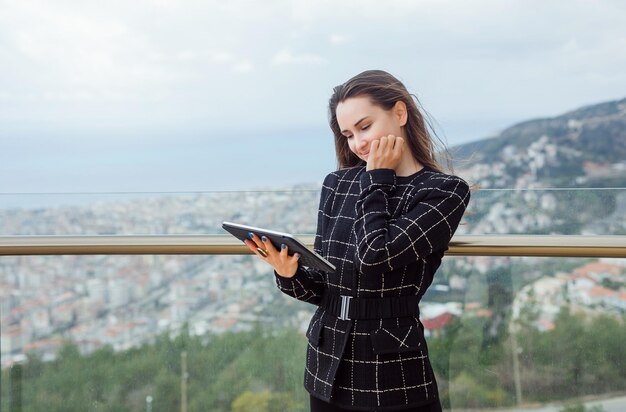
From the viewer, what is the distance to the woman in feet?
4.68

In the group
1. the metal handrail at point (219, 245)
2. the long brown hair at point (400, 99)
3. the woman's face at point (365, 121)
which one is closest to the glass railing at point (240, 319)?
the metal handrail at point (219, 245)

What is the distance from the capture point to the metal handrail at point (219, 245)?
6.17 ft

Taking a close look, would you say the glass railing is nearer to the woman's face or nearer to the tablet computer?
the woman's face

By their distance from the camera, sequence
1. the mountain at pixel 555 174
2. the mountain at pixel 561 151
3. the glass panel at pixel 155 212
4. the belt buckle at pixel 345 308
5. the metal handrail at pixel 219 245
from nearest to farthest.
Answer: the belt buckle at pixel 345 308, the metal handrail at pixel 219 245, the mountain at pixel 555 174, the glass panel at pixel 155 212, the mountain at pixel 561 151

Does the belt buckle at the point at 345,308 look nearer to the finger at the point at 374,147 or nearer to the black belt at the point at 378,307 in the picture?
the black belt at the point at 378,307

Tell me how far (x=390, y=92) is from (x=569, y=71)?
1.80 meters

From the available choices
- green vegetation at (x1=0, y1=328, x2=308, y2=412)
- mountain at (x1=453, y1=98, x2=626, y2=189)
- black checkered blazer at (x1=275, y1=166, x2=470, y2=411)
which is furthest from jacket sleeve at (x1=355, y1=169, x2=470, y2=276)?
mountain at (x1=453, y1=98, x2=626, y2=189)

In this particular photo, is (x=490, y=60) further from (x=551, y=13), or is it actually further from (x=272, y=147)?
(x=272, y=147)

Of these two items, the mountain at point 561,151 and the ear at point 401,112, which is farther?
the mountain at point 561,151

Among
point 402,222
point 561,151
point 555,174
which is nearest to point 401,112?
point 402,222

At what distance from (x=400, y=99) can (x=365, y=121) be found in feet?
0.33

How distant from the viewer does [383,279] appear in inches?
57.9

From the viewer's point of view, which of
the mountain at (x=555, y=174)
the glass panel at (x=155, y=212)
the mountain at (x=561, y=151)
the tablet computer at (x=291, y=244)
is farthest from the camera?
the mountain at (x=561, y=151)

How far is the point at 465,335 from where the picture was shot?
2.15 m
